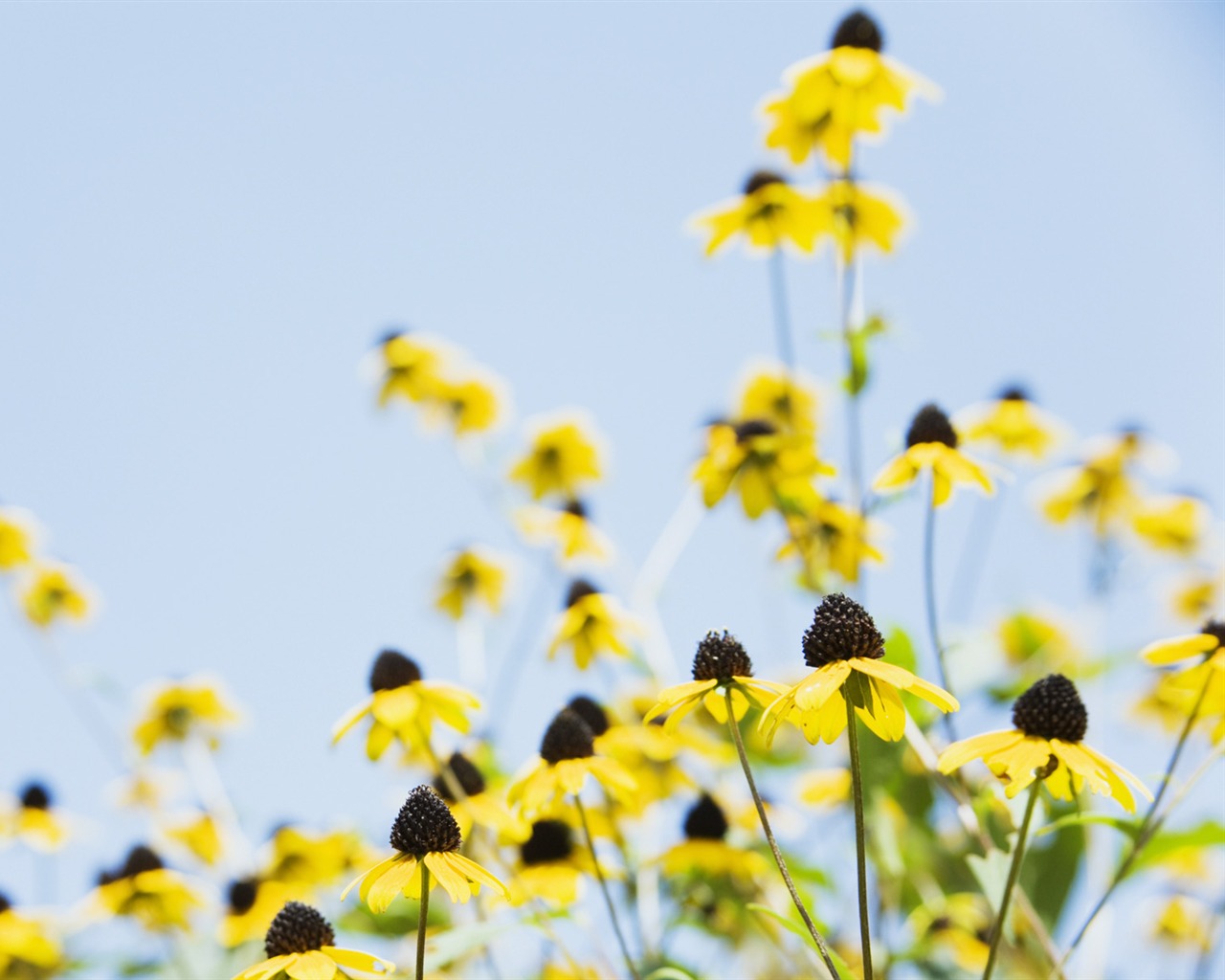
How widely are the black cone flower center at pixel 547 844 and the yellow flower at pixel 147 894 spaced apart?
123 centimetres

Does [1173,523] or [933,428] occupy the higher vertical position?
[1173,523]

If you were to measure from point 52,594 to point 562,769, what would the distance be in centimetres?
378

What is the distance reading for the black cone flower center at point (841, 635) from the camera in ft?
4.72

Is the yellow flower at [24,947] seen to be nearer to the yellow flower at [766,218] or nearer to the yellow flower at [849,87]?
the yellow flower at [766,218]

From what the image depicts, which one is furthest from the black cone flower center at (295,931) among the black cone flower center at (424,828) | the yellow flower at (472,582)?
the yellow flower at (472,582)

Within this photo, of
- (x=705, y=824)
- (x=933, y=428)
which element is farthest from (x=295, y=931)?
(x=933, y=428)

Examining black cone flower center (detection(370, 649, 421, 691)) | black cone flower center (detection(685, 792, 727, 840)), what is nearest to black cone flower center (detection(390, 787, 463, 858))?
black cone flower center (detection(370, 649, 421, 691))

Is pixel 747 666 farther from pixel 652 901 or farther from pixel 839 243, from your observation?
pixel 839 243

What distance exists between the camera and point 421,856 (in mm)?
1405

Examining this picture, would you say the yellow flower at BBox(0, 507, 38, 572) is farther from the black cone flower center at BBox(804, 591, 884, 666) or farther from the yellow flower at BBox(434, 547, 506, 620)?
the black cone flower center at BBox(804, 591, 884, 666)

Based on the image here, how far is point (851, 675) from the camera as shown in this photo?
4.74 ft

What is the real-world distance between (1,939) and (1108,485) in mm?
4009

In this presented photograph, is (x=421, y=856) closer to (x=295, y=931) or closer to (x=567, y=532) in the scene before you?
(x=295, y=931)

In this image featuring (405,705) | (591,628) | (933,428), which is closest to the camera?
(405,705)
